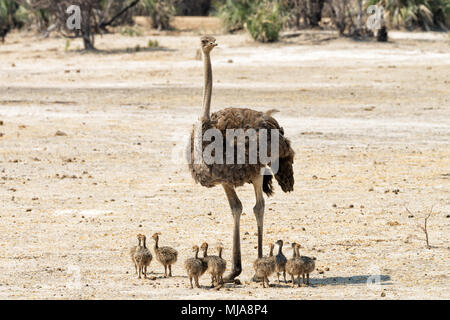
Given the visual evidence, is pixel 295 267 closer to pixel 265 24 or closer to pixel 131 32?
pixel 265 24

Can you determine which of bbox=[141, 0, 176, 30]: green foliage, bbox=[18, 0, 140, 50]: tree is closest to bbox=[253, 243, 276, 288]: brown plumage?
bbox=[18, 0, 140, 50]: tree

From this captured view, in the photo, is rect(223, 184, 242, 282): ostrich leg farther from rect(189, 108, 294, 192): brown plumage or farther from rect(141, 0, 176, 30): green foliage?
rect(141, 0, 176, 30): green foliage

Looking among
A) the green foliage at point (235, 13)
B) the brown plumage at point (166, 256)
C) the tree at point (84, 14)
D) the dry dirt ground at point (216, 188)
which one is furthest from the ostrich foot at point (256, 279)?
the green foliage at point (235, 13)

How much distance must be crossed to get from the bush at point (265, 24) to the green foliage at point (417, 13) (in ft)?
10.1

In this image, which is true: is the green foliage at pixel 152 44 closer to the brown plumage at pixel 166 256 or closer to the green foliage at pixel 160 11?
the green foliage at pixel 160 11

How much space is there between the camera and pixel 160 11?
35375mm

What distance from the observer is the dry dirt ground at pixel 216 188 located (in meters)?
8.16

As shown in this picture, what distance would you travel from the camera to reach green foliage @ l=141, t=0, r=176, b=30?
3472 centimetres

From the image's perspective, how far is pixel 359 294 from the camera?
288 inches

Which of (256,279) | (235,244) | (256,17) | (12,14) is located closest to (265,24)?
(256,17)

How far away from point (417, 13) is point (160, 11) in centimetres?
913

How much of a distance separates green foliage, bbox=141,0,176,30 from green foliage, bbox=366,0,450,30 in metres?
8.03

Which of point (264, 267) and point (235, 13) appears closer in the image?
point (264, 267)

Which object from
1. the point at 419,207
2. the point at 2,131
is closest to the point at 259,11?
the point at 2,131
